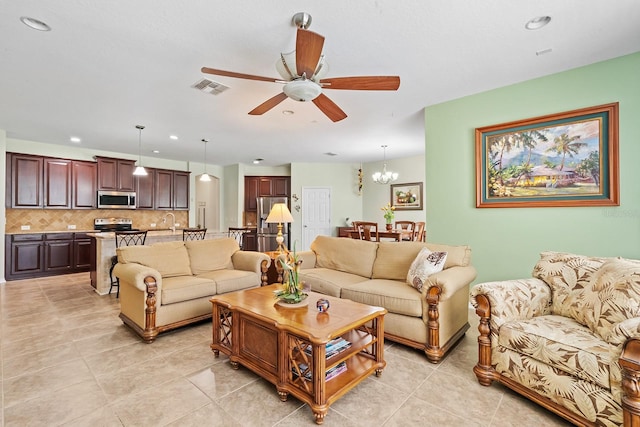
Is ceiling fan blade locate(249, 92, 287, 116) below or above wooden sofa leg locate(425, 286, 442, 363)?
above

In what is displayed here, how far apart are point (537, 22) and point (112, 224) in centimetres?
804

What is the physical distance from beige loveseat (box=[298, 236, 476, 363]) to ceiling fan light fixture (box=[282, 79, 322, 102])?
6.05 feet

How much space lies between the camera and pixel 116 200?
6.67 m

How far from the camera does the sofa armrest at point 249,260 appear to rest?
386 centimetres

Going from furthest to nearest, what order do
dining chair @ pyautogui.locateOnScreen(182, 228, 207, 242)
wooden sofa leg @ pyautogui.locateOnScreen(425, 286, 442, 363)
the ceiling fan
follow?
dining chair @ pyautogui.locateOnScreen(182, 228, 207, 242) < wooden sofa leg @ pyautogui.locateOnScreen(425, 286, 442, 363) < the ceiling fan

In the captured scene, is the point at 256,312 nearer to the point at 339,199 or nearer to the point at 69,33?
the point at 69,33

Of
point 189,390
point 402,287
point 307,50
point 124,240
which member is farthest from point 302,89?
point 124,240

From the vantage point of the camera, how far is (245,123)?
480cm

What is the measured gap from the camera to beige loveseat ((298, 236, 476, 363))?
8.15ft

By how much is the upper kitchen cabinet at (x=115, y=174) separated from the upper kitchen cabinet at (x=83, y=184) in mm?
112

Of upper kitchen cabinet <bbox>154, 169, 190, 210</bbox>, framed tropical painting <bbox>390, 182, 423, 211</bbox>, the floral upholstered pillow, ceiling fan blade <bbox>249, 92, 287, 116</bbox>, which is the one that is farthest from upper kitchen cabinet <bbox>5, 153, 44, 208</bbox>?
framed tropical painting <bbox>390, 182, 423, 211</bbox>

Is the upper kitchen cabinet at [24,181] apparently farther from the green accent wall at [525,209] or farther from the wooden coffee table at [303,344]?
the green accent wall at [525,209]

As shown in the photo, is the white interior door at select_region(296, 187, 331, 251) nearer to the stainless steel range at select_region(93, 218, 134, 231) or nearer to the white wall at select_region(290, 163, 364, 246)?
the white wall at select_region(290, 163, 364, 246)

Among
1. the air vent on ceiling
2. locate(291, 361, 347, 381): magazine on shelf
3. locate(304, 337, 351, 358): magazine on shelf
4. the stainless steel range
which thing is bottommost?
locate(291, 361, 347, 381): magazine on shelf
